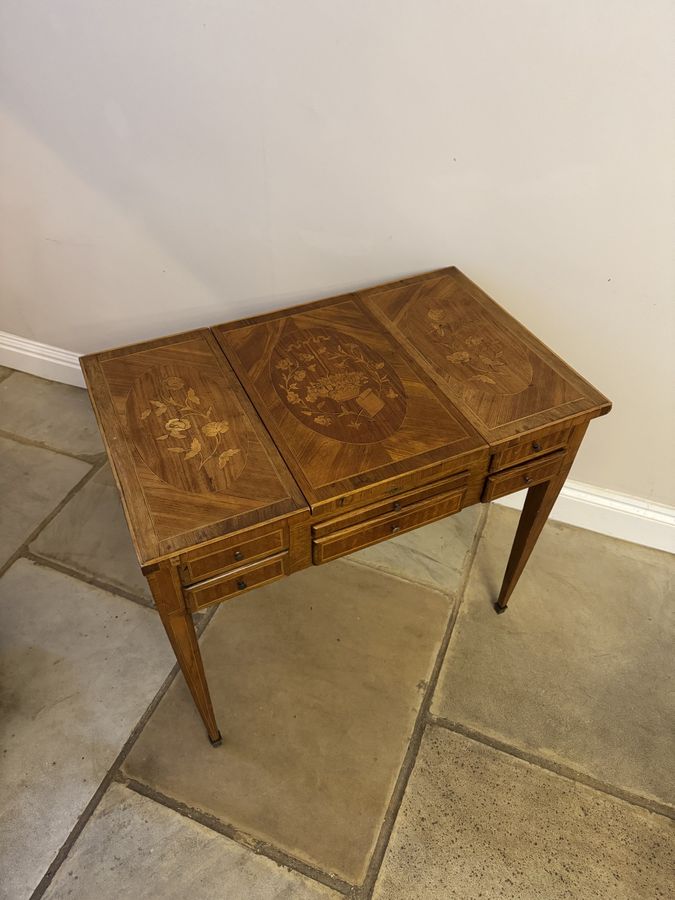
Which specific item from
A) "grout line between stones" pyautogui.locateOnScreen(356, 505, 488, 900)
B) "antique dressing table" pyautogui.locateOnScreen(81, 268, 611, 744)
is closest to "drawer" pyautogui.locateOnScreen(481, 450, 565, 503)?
"antique dressing table" pyautogui.locateOnScreen(81, 268, 611, 744)

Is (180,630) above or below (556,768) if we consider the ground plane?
above

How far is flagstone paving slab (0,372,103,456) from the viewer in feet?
7.24

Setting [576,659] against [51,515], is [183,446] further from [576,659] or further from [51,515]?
[576,659]

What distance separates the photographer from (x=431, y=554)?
1906 millimetres

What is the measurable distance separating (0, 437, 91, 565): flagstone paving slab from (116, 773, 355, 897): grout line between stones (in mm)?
835

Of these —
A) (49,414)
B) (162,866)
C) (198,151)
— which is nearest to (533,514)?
(162,866)

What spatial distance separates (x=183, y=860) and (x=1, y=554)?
1040 millimetres

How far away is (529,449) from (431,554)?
0.71 m

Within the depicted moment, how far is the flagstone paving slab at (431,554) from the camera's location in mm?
1847

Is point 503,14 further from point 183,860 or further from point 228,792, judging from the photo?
point 183,860

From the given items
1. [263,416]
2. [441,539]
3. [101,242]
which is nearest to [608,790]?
[441,539]

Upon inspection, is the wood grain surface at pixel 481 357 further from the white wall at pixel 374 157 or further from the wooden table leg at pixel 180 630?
the wooden table leg at pixel 180 630

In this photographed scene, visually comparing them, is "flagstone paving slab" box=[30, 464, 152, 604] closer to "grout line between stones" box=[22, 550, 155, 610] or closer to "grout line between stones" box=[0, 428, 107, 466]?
"grout line between stones" box=[22, 550, 155, 610]

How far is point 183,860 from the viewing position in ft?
4.35
